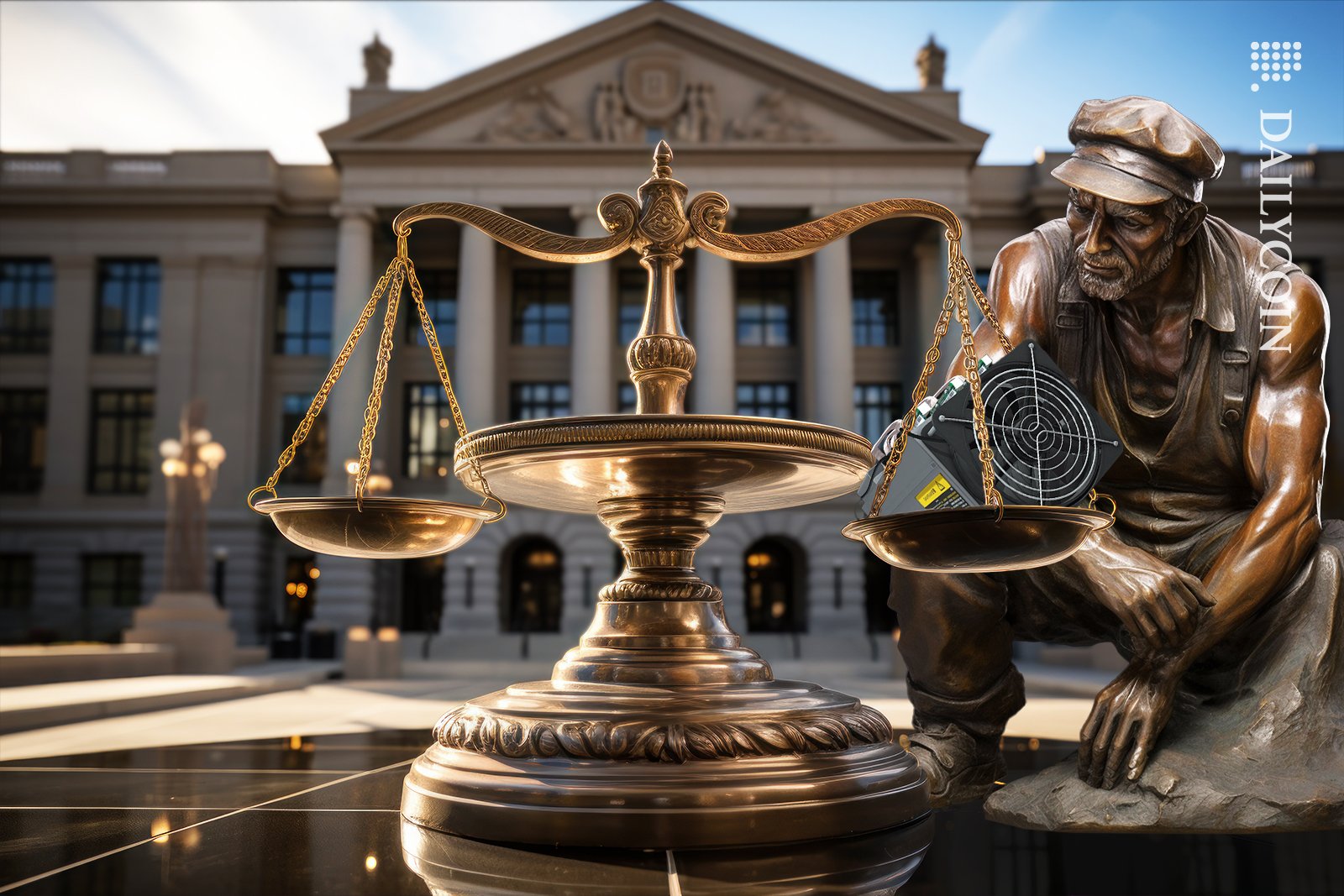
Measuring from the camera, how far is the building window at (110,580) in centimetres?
3797

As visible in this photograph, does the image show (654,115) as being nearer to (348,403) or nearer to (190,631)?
(348,403)

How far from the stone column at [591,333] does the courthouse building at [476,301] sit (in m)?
0.10

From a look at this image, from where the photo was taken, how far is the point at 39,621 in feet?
117

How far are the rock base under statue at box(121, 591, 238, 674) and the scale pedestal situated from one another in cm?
1787

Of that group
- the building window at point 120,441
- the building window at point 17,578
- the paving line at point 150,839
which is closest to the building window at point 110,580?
the building window at point 17,578

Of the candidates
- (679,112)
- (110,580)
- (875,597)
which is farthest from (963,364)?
(110,580)

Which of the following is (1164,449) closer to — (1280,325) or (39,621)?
(1280,325)

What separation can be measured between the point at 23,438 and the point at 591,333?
Result: 69.9 ft

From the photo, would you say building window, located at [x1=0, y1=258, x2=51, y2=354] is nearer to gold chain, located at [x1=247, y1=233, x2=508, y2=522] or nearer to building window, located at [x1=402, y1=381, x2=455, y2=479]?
building window, located at [x1=402, y1=381, x2=455, y2=479]

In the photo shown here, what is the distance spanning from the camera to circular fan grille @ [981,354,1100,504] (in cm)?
279

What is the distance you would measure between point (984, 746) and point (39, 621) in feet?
129

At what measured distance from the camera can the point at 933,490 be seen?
2.93 metres

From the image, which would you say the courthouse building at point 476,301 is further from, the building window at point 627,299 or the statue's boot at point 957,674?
the statue's boot at point 957,674

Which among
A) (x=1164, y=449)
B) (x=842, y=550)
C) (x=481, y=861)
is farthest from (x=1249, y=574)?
(x=842, y=550)
